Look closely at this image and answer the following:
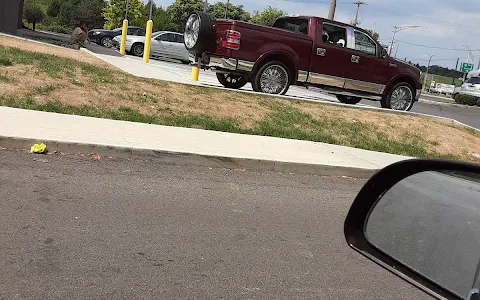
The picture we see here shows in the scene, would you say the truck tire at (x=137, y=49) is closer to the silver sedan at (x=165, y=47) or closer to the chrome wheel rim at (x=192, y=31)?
the silver sedan at (x=165, y=47)

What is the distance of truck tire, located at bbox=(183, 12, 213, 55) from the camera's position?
13.1 m

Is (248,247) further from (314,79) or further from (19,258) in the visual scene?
(314,79)

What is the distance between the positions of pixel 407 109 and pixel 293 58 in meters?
4.47

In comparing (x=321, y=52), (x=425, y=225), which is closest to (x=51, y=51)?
(x=321, y=52)

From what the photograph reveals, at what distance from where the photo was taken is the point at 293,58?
44.6ft

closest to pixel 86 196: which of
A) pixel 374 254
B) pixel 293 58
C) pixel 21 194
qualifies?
pixel 21 194

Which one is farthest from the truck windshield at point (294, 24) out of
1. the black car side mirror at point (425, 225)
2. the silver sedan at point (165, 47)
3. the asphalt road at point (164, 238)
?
the silver sedan at point (165, 47)

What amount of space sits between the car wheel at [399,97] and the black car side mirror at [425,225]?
1371 centimetres

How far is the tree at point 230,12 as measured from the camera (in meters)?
Answer: 80.6

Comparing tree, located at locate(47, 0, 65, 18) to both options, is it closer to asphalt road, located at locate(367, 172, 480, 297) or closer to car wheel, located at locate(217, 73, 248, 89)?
car wheel, located at locate(217, 73, 248, 89)

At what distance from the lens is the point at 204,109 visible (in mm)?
11391

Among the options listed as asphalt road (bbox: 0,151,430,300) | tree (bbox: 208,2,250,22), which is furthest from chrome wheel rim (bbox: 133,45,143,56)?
tree (bbox: 208,2,250,22)

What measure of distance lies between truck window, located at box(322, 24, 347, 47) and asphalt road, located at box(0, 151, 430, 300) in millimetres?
7710

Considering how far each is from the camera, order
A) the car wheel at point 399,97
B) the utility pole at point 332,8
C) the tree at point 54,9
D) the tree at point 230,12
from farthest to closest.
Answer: the tree at point 230,12, the tree at point 54,9, the utility pole at point 332,8, the car wheel at point 399,97
